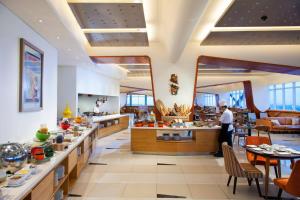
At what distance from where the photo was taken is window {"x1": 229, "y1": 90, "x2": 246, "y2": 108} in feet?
74.3

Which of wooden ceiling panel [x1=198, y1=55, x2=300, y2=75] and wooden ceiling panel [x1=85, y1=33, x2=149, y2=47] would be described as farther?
wooden ceiling panel [x1=198, y1=55, x2=300, y2=75]

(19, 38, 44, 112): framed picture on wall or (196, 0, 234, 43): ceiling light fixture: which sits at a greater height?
(196, 0, 234, 43): ceiling light fixture

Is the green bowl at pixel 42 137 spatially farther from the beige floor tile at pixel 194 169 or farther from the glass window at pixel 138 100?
the glass window at pixel 138 100

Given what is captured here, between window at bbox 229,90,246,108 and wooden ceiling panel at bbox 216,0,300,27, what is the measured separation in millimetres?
16915

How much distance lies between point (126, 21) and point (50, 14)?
2.58m

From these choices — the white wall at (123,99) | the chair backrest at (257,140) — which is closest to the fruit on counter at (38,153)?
the chair backrest at (257,140)

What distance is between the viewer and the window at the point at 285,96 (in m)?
14.2

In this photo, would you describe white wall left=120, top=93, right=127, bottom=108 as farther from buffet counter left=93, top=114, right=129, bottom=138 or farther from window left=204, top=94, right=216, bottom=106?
buffet counter left=93, top=114, right=129, bottom=138

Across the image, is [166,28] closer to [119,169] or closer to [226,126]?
[226,126]

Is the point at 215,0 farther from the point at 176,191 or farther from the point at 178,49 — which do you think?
the point at 176,191

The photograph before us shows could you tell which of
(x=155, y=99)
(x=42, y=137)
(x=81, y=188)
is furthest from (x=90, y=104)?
(x=42, y=137)

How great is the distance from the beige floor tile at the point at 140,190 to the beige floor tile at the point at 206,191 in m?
0.70

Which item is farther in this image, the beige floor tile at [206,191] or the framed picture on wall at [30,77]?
the beige floor tile at [206,191]

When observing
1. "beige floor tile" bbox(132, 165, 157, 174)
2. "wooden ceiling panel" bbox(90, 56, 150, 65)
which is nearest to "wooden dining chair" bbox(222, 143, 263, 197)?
"beige floor tile" bbox(132, 165, 157, 174)
